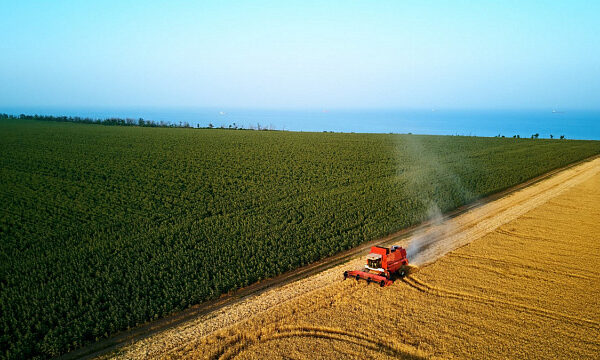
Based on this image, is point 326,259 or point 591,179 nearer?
point 326,259

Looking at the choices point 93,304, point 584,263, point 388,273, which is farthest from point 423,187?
point 93,304

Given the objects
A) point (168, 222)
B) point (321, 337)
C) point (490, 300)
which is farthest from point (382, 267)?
point (168, 222)

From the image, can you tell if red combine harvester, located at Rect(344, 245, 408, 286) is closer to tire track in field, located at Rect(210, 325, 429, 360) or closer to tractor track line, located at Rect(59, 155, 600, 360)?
tractor track line, located at Rect(59, 155, 600, 360)

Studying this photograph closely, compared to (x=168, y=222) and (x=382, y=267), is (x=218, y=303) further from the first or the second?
(x=168, y=222)

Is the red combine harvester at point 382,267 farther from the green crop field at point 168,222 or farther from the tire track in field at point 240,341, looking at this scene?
the green crop field at point 168,222

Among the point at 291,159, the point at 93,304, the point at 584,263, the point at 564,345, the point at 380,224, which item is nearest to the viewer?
the point at 564,345

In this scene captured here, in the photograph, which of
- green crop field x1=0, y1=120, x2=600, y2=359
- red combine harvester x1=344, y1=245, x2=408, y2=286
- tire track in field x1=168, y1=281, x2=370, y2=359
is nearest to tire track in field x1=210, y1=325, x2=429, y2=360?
tire track in field x1=168, y1=281, x2=370, y2=359

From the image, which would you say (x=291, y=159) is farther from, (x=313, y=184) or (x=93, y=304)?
(x=93, y=304)
